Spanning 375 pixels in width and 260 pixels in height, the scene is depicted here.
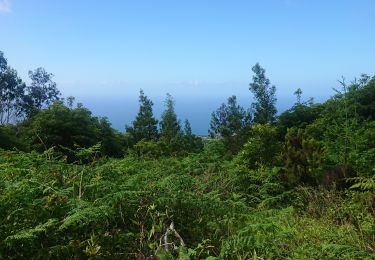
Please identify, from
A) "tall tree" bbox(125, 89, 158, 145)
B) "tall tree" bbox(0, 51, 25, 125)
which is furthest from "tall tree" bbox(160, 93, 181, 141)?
"tall tree" bbox(0, 51, 25, 125)

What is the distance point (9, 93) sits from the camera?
151 ft

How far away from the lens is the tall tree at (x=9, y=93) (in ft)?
145

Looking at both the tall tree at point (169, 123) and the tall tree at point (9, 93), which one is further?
the tall tree at point (9, 93)

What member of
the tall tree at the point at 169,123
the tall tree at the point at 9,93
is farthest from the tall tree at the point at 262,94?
the tall tree at the point at 9,93

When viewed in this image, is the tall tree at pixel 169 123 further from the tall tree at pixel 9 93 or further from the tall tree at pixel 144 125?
the tall tree at pixel 9 93

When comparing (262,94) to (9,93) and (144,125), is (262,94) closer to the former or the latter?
(144,125)

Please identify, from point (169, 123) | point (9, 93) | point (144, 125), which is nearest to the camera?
point (169, 123)

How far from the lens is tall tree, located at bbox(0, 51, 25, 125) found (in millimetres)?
44312

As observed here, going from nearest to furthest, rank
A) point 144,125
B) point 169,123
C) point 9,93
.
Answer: point 169,123 < point 144,125 < point 9,93

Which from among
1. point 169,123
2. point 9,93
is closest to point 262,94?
point 169,123

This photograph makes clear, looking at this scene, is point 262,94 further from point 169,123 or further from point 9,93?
point 9,93

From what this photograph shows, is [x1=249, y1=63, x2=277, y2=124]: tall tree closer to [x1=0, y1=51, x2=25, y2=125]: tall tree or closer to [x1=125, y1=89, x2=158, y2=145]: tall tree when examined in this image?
[x1=125, y1=89, x2=158, y2=145]: tall tree

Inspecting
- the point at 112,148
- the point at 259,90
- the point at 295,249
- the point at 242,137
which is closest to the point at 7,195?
the point at 295,249

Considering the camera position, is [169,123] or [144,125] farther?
[144,125]
